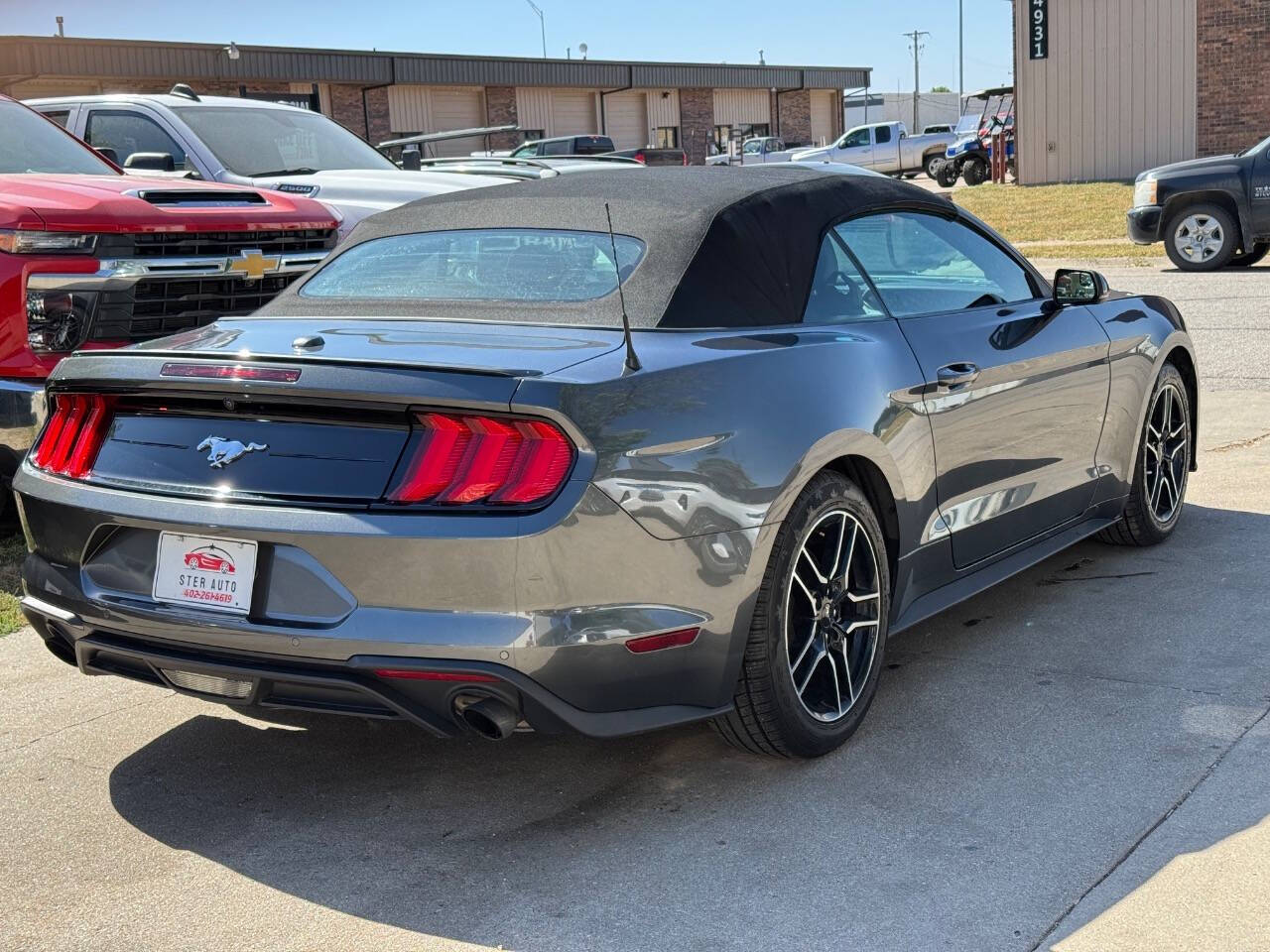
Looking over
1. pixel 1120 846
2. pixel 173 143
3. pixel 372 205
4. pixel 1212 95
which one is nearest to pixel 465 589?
pixel 1120 846

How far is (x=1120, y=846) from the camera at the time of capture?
10.6ft

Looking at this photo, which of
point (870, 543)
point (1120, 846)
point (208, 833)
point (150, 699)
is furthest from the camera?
point (150, 699)

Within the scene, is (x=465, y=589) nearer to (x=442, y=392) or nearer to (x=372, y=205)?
(x=442, y=392)

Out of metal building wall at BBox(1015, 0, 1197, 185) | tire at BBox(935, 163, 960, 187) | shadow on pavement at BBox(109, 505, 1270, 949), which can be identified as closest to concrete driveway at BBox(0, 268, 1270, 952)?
shadow on pavement at BBox(109, 505, 1270, 949)

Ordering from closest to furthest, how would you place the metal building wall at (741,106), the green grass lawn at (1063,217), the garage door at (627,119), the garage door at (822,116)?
the green grass lawn at (1063,217)
the garage door at (627,119)
the metal building wall at (741,106)
the garage door at (822,116)

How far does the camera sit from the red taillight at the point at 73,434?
3.66m

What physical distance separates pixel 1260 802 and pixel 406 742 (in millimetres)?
2164

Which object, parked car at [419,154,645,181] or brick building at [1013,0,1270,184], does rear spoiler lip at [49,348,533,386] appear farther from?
brick building at [1013,0,1270,184]

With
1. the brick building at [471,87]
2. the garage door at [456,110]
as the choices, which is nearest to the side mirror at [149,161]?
the brick building at [471,87]

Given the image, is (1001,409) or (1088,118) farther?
(1088,118)

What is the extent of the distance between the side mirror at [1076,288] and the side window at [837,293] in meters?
1.12

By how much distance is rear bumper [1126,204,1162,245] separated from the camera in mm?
16641

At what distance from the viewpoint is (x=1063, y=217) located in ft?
81.1

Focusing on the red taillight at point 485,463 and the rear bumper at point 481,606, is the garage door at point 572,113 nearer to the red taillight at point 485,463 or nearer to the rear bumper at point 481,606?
the rear bumper at point 481,606
